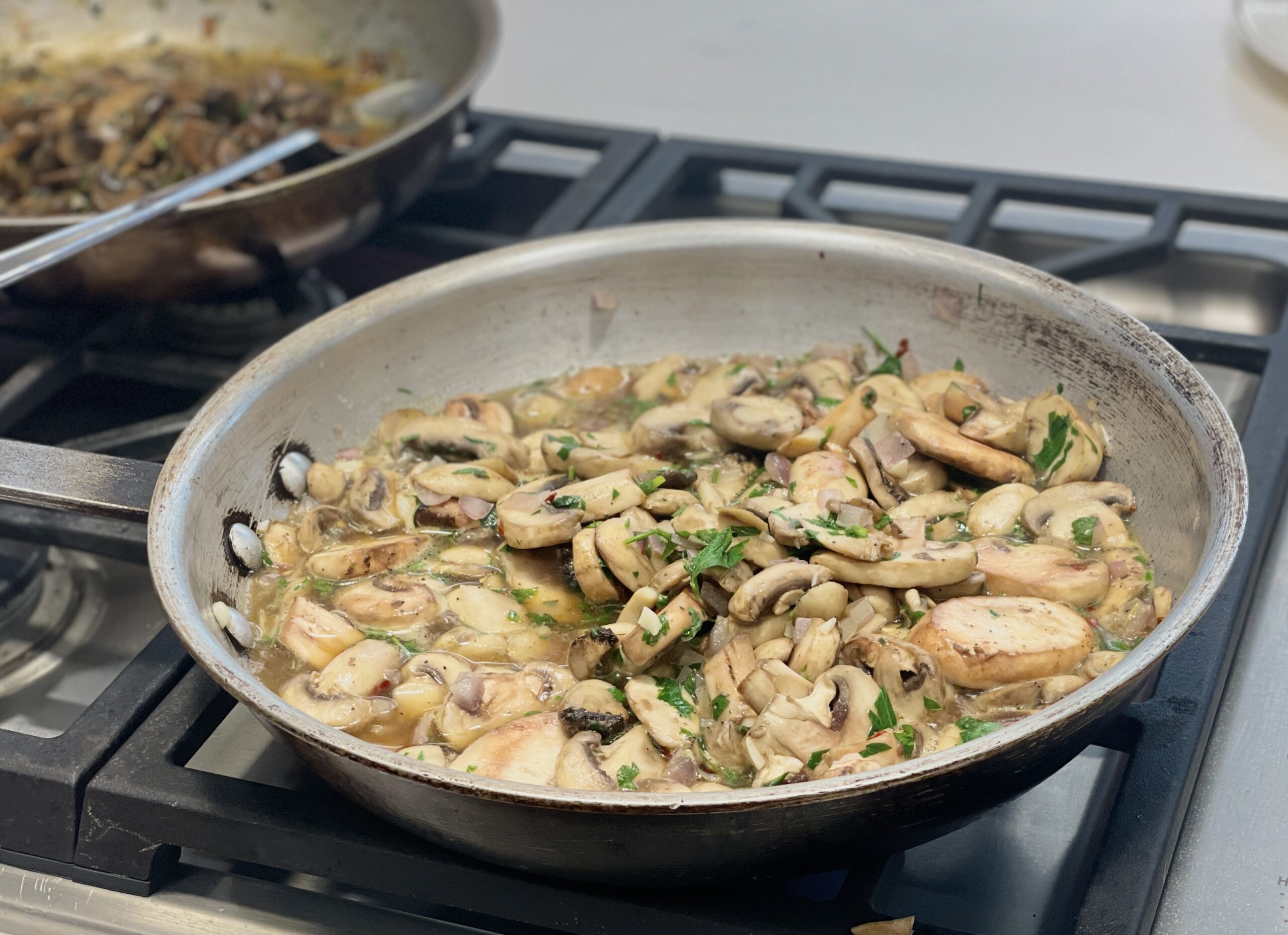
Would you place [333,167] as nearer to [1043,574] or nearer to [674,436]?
[674,436]

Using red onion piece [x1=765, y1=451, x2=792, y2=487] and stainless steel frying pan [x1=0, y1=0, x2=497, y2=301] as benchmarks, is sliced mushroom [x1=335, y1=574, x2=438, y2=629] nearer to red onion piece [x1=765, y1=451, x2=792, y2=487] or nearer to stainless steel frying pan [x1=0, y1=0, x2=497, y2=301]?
red onion piece [x1=765, y1=451, x2=792, y2=487]

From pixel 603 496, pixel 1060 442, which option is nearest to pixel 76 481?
pixel 603 496

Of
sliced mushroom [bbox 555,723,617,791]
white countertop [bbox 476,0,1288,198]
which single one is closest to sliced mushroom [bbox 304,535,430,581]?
sliced mushroom [bbox 555,723,617,791]

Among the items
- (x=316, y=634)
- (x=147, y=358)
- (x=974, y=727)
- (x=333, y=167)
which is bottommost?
(x=147, y=358)

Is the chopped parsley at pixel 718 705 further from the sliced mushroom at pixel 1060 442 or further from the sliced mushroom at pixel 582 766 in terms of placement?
the sliced mushroom at pixel 1060 442

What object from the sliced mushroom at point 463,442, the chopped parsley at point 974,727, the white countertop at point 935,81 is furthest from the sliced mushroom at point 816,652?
the white countertop at point 935,81

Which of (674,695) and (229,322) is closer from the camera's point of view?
(674,695)
